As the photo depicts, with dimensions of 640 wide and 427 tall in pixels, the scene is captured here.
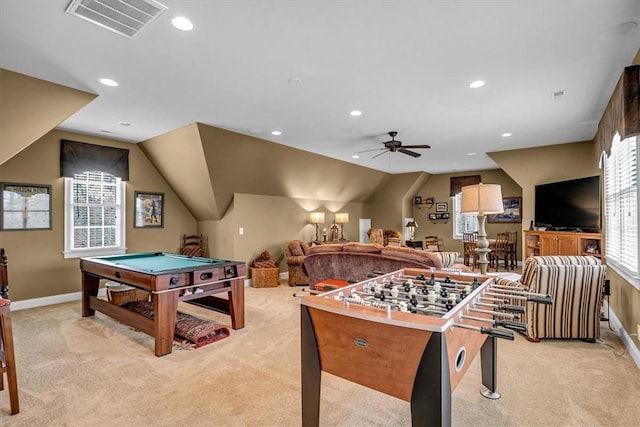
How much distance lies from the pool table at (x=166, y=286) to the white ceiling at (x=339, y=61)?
196cm

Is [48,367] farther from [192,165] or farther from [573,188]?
[573,188]

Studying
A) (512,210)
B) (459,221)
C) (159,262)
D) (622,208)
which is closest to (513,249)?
(512,210)

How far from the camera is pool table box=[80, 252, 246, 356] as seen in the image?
3.12 m

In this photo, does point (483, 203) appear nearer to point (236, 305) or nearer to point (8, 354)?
point (236, 305)

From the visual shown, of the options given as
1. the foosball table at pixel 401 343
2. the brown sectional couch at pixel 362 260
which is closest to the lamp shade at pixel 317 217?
the brown sectional couch at pixel 362 260

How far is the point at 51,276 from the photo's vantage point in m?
4.98

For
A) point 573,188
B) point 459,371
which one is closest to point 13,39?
point 459,371

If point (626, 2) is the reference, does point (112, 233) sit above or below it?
below

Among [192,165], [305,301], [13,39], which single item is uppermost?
[13,39]

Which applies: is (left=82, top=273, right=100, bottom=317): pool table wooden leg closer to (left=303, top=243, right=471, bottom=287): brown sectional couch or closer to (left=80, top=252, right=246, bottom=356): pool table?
(left=80, top=252, right=246, bottom=356): pool table

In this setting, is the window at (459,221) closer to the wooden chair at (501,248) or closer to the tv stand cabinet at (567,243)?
the wooden chair at (501,248)

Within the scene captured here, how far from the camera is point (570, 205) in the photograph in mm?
5367

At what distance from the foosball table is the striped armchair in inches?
68.4

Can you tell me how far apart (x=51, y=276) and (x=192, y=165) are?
2.74 metres
